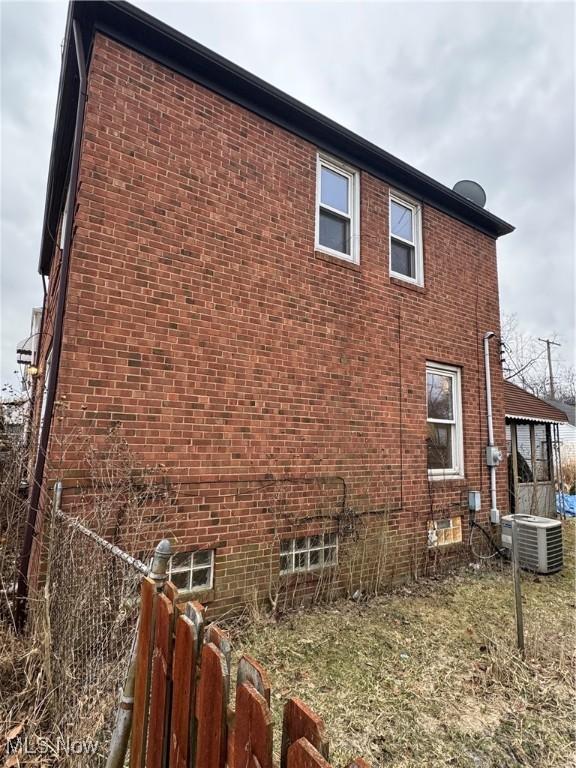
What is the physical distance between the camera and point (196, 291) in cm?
462

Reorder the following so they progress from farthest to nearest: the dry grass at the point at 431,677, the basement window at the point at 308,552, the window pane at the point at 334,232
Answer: the window pane at the point at 334,232
the basement window at the point at 308,552
the dry grass at the point at 431,677

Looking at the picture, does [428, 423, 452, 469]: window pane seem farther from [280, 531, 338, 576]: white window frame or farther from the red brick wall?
[280, 531, 338, 576]: white window frame

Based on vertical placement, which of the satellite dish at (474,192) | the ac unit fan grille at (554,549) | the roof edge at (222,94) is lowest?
A: the ac unit fan grille at (554,549)

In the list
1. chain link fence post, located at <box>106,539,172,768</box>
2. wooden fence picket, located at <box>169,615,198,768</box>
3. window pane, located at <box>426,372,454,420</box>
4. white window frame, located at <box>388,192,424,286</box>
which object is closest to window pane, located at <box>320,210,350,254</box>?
white window frame, located at <box>388,192,424,286</box>

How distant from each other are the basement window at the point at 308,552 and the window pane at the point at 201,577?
3.17 feet

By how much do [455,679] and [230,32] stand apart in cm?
856

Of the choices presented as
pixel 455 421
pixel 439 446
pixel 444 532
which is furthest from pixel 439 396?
pixel 444 532

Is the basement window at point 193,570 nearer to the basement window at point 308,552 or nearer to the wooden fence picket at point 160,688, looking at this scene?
the basement window at point 308,552

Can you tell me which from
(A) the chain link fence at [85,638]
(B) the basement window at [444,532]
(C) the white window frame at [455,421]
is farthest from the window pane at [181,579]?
(C) the white window frame at [455,421]

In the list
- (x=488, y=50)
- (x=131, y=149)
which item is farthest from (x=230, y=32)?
(x=488, y=50)

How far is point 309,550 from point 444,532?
2.77 metres

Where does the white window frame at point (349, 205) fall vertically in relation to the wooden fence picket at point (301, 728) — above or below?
above

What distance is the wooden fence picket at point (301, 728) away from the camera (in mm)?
928

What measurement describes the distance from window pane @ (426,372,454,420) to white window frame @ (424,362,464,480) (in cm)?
6
